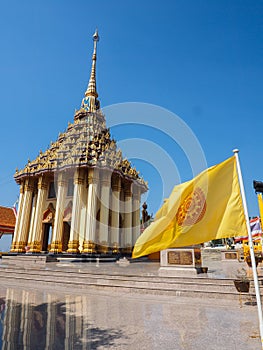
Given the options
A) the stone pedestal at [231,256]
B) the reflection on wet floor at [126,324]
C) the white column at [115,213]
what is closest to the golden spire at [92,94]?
the white column at [115,213]

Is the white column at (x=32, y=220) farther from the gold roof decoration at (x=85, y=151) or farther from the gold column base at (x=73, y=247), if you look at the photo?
the gold column base at (x=73, y=247)

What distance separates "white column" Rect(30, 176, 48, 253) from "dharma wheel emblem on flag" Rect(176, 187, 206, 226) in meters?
22.5

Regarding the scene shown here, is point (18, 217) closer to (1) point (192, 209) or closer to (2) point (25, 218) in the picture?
(2) point (25, 218)

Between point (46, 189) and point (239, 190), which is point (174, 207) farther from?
point (46, 189)

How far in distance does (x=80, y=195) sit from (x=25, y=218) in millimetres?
7930

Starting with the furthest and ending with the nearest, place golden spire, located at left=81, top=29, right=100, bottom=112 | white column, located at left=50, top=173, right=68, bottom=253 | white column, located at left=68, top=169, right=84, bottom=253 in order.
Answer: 1. golden spire, located at left=81, top=29, right=100, bottom=112
2. white column, located at left=50, top=173, right=68, bottom=253
3. white column, located at left=68, top=169, right=84, bottom=253

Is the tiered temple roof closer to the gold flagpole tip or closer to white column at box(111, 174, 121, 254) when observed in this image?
white column at box(111, 174, 121, 254)

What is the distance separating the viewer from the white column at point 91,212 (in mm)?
20922

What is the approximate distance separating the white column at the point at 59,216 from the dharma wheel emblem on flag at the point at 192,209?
19907 millimetres

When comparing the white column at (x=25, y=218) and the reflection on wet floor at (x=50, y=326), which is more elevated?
the white column at (x=25, y=218)

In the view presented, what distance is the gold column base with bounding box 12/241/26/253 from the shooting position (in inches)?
959

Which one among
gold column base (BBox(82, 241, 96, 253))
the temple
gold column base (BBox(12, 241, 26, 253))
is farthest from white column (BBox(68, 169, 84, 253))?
gold column base (BBox(12, 241, 26, 253))

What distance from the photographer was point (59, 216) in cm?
2292

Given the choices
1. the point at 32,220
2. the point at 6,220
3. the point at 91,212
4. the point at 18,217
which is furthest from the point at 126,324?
the point at 6,220
